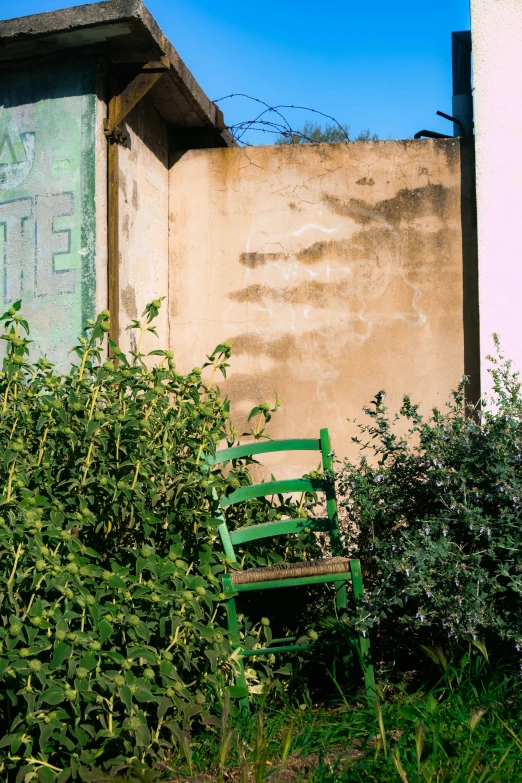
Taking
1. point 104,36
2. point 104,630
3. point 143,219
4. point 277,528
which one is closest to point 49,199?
point 143,219

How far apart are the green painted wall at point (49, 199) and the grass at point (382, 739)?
2753 millimetres

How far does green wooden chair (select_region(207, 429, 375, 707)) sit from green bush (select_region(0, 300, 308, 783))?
8 cm

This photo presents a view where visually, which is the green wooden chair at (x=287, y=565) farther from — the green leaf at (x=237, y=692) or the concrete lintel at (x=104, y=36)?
the concrete lintel at (x=104, y=36)

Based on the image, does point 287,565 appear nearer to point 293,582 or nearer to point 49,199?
point 293,582

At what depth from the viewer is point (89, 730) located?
2.35m

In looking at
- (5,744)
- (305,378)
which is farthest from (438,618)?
(305,378)

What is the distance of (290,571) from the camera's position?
3150 millimetres

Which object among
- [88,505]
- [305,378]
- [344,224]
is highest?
[344,224]

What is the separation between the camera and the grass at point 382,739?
2281 millimetres

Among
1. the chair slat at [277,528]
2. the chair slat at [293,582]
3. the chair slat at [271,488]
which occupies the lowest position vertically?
the chair slat at [293,582]

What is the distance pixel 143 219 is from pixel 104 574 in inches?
131

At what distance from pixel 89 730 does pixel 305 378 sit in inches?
134

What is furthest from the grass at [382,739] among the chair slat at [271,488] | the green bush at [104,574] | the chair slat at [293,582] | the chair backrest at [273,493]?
the chair slat at [271,488]

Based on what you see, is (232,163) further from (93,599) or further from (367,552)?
(93,599)
